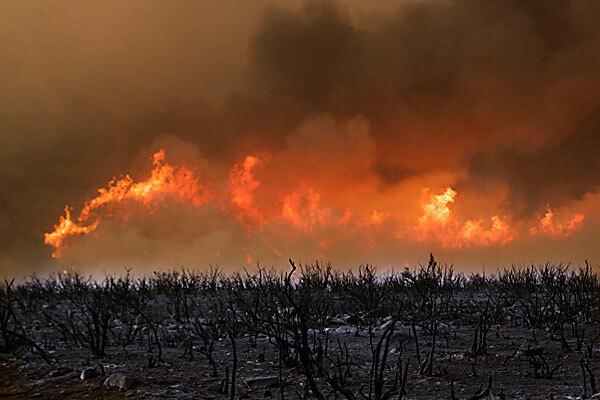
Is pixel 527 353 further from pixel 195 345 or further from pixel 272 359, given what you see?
pixel 195 345

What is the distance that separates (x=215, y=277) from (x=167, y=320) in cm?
435

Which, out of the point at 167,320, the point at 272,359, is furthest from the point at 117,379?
the point at 167,320

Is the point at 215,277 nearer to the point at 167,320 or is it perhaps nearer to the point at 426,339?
the point at 167,320

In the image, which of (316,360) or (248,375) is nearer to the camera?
(316,360)

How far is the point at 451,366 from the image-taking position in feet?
19.8

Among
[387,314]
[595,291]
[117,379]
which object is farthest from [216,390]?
[595,291]

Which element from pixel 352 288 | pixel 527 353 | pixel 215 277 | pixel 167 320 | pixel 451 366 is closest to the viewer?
pixel 451 366

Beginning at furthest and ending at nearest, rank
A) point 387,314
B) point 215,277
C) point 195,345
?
1. point 215,277
2. point 387,314
3. point 195,345

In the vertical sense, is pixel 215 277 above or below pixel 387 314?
above

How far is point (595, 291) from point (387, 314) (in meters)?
4.66

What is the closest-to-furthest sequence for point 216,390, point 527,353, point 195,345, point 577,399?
point 577,399
point 216,390
point 527,353
point 195,345

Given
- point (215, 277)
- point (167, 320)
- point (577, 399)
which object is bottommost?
point (577, 399)

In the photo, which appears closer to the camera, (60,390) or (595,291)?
(60,390)

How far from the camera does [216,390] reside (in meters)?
5.08
